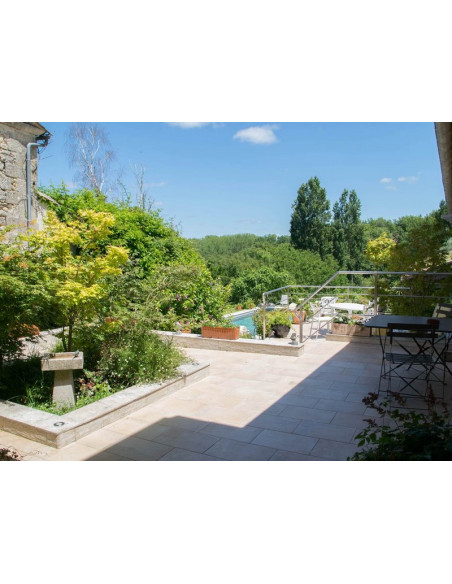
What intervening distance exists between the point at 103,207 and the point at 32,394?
5.48 metres

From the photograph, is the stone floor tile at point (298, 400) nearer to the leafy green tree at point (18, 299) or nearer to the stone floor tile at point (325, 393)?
the stone floor tile at point (325, 393)

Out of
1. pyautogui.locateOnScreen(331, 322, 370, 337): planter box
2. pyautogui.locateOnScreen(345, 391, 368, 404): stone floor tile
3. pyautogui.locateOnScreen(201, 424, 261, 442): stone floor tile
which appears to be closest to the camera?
pyautogui.locateOnScreen(201, 424, 261, 442): stone floor tile

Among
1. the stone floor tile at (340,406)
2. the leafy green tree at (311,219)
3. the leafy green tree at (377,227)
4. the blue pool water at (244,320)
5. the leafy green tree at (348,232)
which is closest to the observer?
the stone floor tile at (340,406)

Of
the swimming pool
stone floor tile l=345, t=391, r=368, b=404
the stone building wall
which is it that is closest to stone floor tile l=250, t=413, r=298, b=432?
stone floor tile l=345, t=391, r=368, b=404

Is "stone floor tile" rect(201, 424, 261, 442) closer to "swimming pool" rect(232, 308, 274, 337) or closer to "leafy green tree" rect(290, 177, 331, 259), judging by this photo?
"swimming pool" rect(232, 308, 274, 337)

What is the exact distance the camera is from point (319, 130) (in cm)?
1659

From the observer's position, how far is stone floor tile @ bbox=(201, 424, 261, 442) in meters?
3.09

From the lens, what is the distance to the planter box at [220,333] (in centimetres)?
616

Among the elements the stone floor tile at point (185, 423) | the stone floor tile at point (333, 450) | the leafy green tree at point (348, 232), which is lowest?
the stone floor tile at point (333, 450)

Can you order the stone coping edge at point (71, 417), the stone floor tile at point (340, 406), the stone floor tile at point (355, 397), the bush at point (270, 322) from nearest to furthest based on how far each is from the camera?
the stone coping edge at point (71, 417), the stone floor tile at point (340, 406), the stone floor tile at point (355, 397), the bush at point (270, 322)

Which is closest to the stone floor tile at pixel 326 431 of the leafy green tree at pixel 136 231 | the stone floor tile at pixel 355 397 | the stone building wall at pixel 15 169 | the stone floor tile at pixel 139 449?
the stone floor tile at pixel 355 397

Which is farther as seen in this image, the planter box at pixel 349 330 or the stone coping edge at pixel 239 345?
the planter box at pixel 349 330
